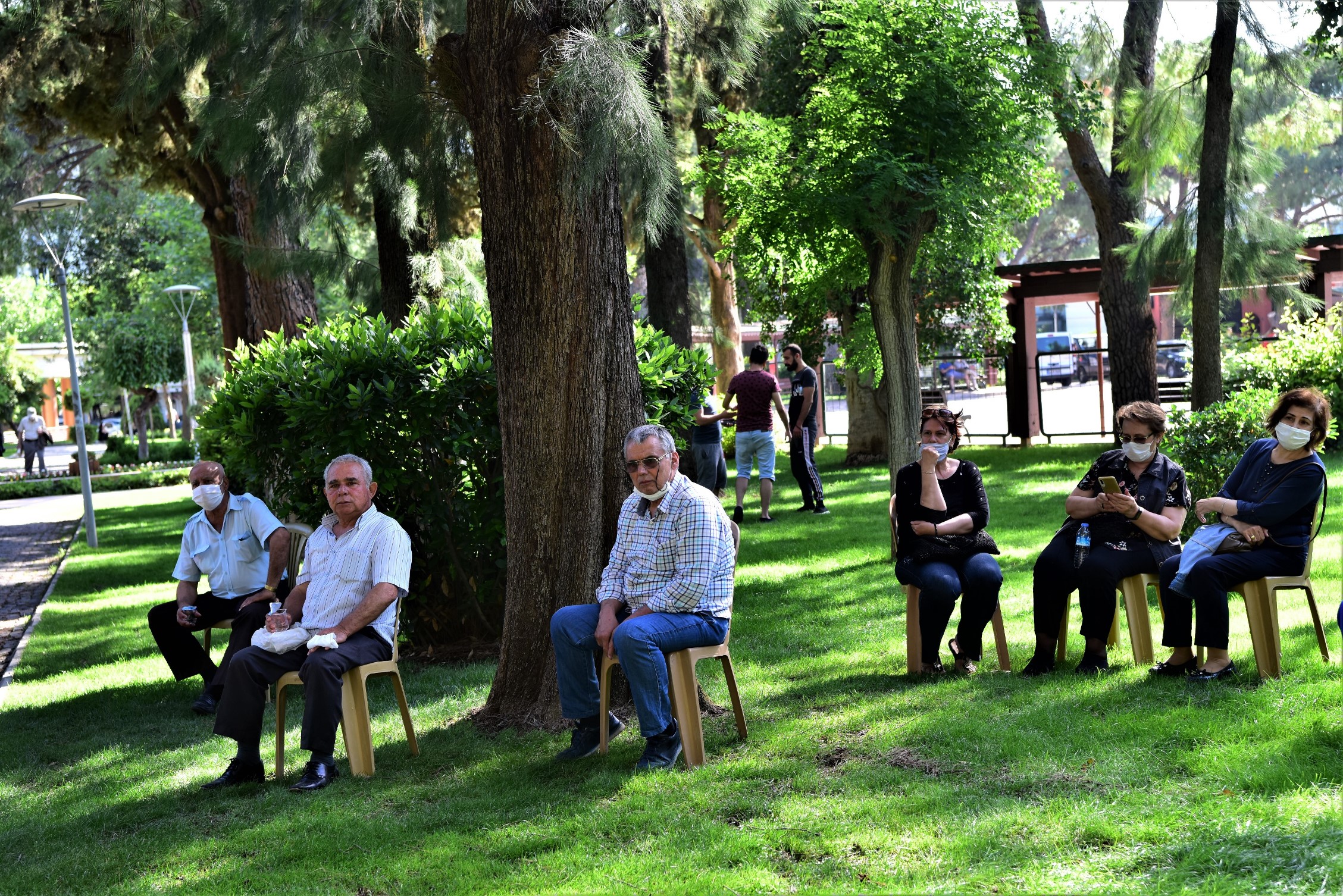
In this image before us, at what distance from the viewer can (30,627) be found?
10461 millimetres

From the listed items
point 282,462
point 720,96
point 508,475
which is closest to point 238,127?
point 282,462

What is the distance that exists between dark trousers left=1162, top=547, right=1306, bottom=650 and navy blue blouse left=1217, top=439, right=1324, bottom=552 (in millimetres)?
78

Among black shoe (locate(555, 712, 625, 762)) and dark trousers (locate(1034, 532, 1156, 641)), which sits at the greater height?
dark trousers (locate(1034, 532, 1156, 641))

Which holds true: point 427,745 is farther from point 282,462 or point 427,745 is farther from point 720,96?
point 720,96

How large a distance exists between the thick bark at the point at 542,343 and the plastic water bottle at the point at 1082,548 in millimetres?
2117

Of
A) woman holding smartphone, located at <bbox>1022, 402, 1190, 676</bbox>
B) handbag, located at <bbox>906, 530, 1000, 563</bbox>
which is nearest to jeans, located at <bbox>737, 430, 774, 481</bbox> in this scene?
handbag, located at <bbox>906, 530, 1000, 563</bbox>

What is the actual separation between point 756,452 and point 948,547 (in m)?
6.59

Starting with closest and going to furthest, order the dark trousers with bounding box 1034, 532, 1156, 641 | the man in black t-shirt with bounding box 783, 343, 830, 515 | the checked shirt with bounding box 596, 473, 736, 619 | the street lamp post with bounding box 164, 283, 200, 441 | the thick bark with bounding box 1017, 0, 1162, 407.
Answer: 1. the checked shirt with bounding box 596, 473, 736, 619
2. the dark trousers with bounding box 1034, 532, 1156, 641
3. the man in black t-shirt with bounding box 783, 343, 830, 515
4. the thick bark with bounding box 1017, 0, 1162, 407
5. the street lamp post with bounding box 164, 283, 200, 441

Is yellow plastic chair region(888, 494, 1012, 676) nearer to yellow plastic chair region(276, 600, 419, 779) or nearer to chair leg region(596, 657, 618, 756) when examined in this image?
chair leg region(596, 657, 618, 756)

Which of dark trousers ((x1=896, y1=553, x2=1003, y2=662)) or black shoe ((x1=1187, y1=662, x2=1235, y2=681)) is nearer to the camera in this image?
black shoe ((x1=1187, y1=662, x2=1235, y2=681))

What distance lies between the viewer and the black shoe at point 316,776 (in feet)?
17.0

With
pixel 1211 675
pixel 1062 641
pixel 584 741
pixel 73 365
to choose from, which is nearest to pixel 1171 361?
pixel 73 365

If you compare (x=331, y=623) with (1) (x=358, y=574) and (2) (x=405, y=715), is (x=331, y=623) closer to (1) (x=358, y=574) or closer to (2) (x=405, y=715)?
(1) (x=358, y=574)

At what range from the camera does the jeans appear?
12523mm
